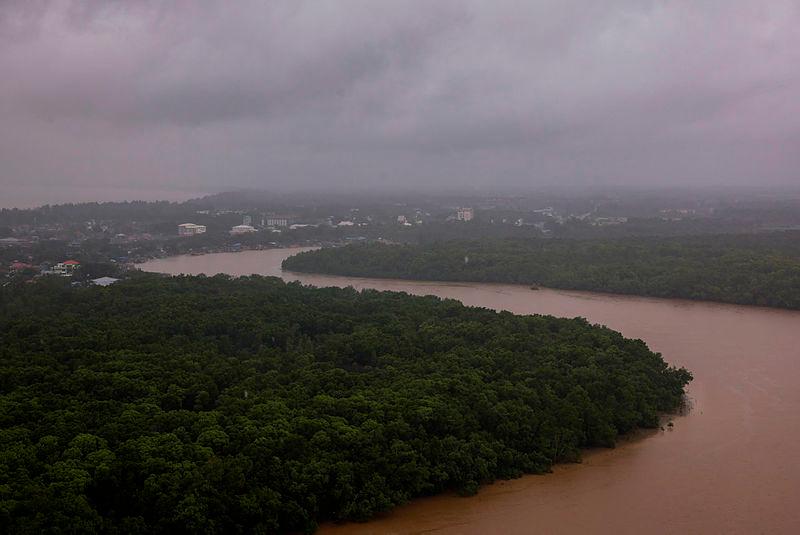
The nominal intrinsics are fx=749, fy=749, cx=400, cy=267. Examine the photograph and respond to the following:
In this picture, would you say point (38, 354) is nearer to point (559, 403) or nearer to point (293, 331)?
point (293, 331)

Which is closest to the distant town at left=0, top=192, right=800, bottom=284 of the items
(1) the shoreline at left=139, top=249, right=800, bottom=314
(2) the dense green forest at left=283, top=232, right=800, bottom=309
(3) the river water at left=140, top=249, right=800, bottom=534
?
(1) the shoreline at left=139, top=249, right=800, bottom=314

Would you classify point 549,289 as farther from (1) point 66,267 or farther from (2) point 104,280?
(1) point 66,267

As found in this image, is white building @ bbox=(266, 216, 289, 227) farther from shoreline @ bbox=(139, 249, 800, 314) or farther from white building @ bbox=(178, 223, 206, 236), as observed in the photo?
shoreline @ bbox=(139, 249, 800, 314)

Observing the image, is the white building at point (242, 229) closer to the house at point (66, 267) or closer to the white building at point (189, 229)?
the white building at point (189, 229)

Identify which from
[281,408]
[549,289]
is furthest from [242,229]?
[281,408]

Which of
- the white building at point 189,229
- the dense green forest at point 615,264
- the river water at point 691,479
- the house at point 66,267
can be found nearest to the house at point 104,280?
the house at point 66,267

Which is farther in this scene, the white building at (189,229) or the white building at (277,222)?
the white building at (277,222)

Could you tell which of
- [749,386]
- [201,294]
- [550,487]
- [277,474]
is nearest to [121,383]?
[277,474]
